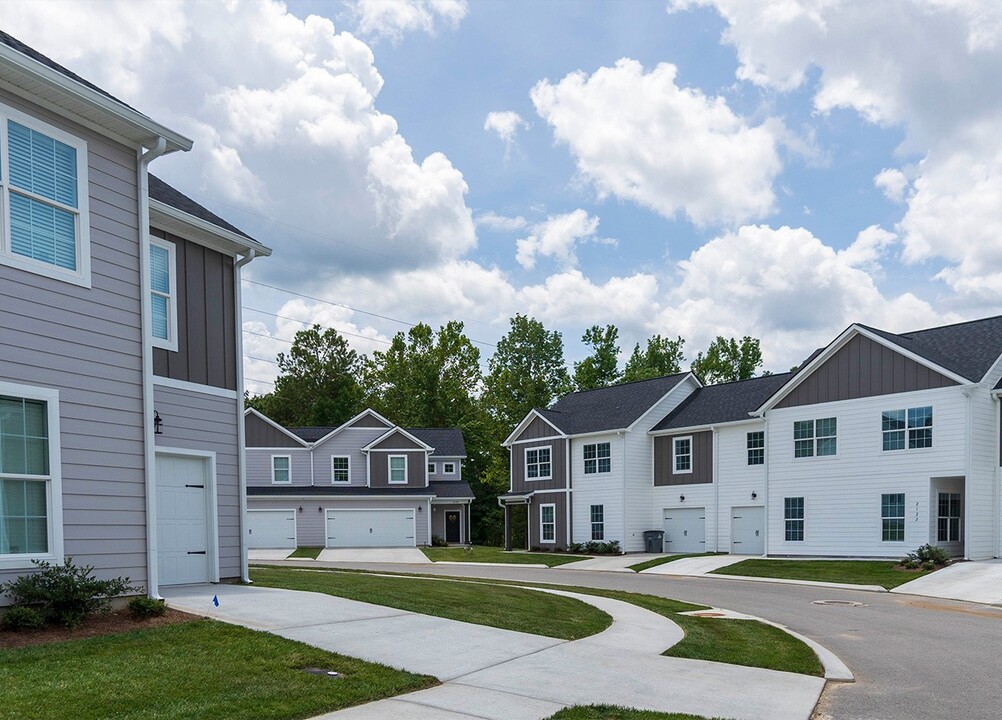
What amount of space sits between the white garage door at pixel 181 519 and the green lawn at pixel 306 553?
25206mm

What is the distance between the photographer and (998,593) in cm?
2023

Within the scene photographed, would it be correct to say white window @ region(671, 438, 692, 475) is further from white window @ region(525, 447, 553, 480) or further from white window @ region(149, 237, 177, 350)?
white window @ region(149, 237, 177, 350)

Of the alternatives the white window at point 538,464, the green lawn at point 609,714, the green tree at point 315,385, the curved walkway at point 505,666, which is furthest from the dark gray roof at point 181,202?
the green tree at point 315,385

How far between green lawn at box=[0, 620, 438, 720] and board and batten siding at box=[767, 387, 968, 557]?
23.2 meters

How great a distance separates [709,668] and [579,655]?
1.56 meters

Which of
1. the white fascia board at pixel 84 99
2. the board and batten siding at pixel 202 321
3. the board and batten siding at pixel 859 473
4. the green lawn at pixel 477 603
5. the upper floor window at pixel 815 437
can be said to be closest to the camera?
the white fascia board at pixel 84 99

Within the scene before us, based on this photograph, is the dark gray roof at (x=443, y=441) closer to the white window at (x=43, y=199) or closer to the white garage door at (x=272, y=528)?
the white garage door at (x=272, y=528)

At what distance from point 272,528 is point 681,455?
73.0 feet

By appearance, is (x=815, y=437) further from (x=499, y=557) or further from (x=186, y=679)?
(x=186, y=679)

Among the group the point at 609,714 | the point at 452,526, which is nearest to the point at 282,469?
the point at 452,526

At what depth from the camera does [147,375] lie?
36.9 ft

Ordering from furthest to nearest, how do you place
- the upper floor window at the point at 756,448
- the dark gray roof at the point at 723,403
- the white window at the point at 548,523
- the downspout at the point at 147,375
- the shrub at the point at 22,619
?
the white window at the point at 548,523 → the dark gray roof at the point at 723,403 → the upper floor window at the point at 756,448 → the downspout at the point at 147,375 → the shrub at the point at 22,619

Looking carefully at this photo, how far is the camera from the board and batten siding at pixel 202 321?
553 inches

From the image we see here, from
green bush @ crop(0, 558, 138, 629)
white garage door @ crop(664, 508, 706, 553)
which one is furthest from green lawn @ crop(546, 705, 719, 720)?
white garage door @ crop(664, 508, 706, 553)
